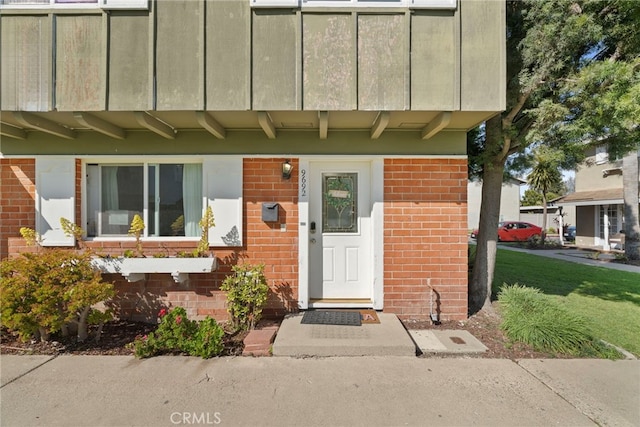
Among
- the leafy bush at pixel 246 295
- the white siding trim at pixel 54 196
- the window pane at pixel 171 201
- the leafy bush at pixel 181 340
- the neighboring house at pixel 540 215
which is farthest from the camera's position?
the neighboring house at pixel 540 215

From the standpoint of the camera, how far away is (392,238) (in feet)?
15.0

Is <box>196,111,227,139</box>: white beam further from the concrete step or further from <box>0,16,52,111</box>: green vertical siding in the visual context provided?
the concrete step

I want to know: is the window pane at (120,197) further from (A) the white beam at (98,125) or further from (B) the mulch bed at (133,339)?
(B) the mulch bed at (133,339)

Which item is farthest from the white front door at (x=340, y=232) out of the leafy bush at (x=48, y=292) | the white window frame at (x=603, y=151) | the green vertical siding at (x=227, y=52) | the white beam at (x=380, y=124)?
the white window frame at (x=603, y=151)

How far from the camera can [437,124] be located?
3965mm

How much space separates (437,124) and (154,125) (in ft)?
12.6

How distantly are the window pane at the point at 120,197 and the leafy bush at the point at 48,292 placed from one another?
0.90 m

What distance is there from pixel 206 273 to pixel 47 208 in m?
2.57

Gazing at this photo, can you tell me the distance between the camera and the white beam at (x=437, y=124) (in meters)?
3.78

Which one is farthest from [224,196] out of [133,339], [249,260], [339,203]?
[133,339]

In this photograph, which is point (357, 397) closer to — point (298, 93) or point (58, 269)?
point (298, 93)

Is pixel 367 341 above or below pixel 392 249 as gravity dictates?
below

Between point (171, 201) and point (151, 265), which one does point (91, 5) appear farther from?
point (151, 265)

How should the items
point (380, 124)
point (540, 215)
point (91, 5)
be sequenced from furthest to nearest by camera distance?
point (540, 215) → point (380, 124) → point (91, 5)
